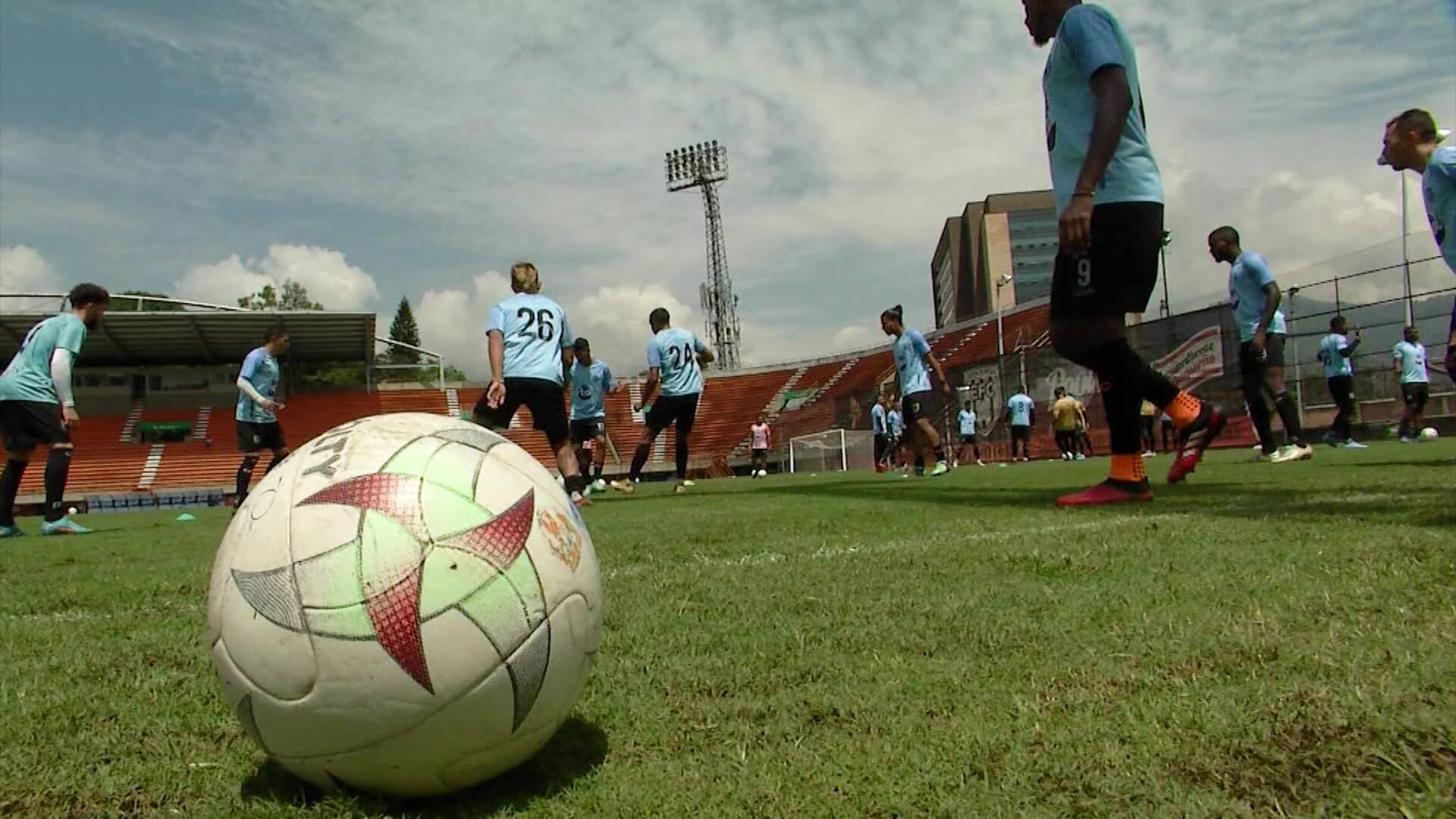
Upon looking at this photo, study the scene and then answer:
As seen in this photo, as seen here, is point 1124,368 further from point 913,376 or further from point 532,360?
point 913,376

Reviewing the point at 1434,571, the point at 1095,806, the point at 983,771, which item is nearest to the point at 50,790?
the point at 983,771

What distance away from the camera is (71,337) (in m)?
8.36

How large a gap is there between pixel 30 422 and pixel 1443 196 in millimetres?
10727

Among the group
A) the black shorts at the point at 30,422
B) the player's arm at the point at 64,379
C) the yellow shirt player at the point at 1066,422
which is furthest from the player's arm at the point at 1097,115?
the yellow shirt player at the point at 1066,422

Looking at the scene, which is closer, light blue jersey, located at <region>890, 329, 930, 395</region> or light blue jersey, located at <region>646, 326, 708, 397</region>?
light blue jersey, located at <region>646, 326, 708, 397</region>

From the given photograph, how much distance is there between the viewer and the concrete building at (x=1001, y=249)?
83062 mm

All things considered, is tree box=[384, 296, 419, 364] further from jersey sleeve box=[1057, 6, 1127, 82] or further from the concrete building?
jersey sleeve box=[1057, 6, 1127, 82]

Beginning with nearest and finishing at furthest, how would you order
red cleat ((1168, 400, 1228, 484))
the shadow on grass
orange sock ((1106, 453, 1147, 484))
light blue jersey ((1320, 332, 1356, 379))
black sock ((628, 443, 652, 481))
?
the shadow on grass, orange sock ((1106, 453, 1147, 484)), red cleat ((1168, 400, 1228, 484)), black sock ((628, 443, 652, 481)), light blue jersey ((1320, 332, 1356, 379))

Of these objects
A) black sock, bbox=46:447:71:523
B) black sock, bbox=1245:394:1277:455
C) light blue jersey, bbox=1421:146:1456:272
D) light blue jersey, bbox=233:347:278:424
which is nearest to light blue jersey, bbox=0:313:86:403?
black sock, bbox=46:447:71:523

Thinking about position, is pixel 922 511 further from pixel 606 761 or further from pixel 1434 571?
pixel 606 761

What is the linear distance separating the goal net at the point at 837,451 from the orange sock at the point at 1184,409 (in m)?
21.9

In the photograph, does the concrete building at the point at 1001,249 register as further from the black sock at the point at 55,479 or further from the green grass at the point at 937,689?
the green grass at the point at 937,689

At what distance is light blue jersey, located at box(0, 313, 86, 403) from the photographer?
8.18 meters

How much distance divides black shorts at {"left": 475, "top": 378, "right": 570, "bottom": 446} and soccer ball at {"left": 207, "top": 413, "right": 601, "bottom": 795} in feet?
20.7
